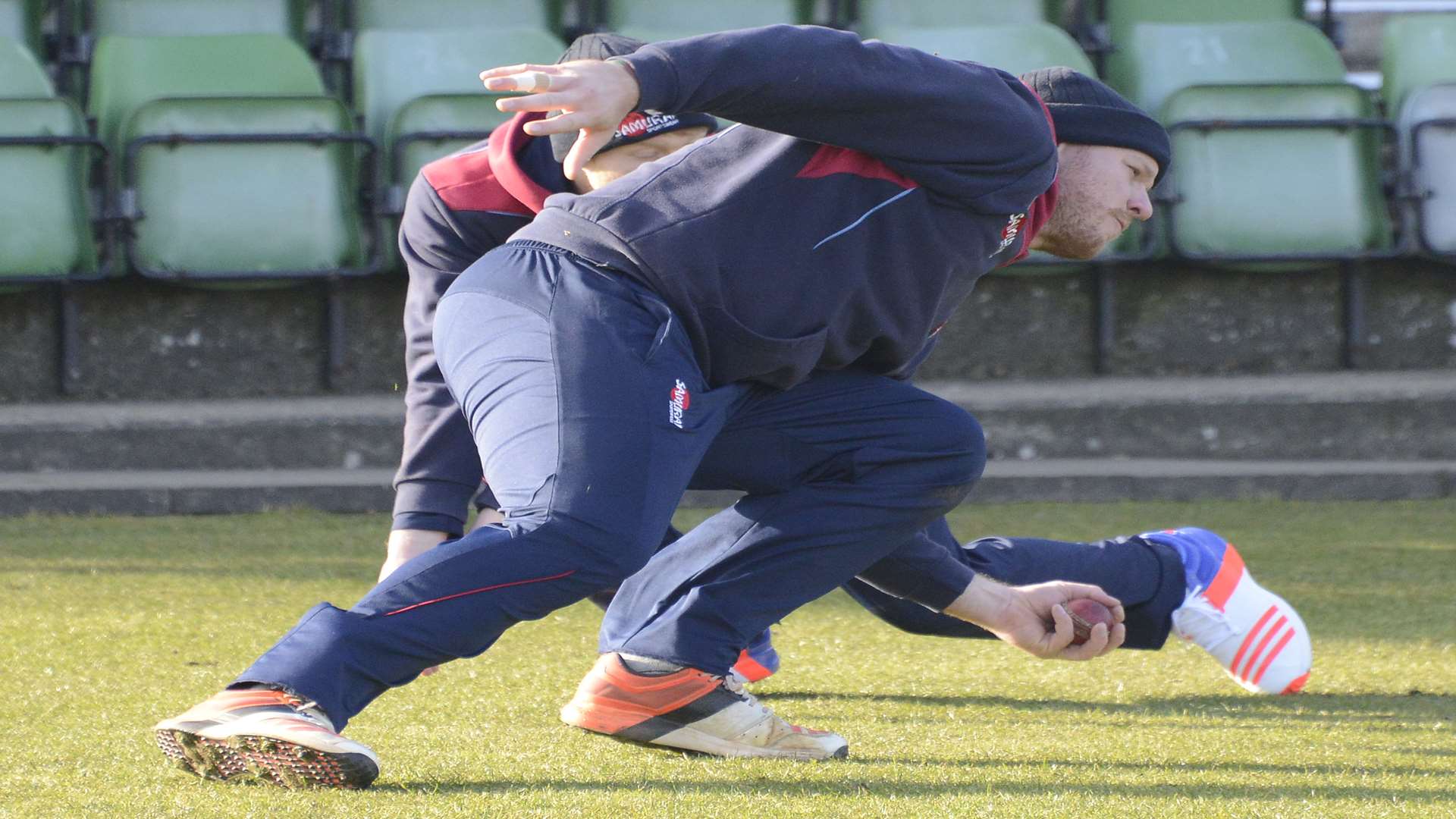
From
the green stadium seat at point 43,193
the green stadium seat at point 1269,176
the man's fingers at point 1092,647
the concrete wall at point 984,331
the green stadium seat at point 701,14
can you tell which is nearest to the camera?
the man's fingers at point 1092,647

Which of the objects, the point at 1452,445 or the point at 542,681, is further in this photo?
Answer: the point at 1452,445

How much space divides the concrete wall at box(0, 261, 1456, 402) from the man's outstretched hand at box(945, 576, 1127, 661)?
281cm

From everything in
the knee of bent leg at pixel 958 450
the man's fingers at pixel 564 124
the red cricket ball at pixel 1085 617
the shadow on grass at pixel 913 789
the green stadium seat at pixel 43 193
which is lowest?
the green stadium seat at pixel 43 193

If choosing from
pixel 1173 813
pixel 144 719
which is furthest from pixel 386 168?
pixel 1173 813

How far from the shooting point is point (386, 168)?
4.76 meters

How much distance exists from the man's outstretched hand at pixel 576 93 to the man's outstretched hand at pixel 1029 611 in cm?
87

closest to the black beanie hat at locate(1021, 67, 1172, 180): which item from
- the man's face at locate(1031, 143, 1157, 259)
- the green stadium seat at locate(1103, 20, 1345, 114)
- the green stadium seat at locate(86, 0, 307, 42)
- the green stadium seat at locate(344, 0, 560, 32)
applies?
the man's face at locate(1031, 143, 1157, 259)

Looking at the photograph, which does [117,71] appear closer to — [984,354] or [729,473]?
[984,354]

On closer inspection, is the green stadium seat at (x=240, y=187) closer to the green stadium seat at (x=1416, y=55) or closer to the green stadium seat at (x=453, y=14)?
the green stadium seat at (x=453, y=14)

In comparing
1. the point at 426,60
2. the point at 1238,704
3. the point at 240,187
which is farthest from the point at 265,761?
the point at 426,60

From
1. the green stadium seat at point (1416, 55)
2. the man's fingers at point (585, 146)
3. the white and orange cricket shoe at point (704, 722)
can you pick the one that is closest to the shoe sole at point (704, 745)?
the white and orange cricket shoe at point (704, 722)

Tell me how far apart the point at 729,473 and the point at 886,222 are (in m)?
0.37

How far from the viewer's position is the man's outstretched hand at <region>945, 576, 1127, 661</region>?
214cm

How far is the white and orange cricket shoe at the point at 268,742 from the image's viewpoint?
1536mm
